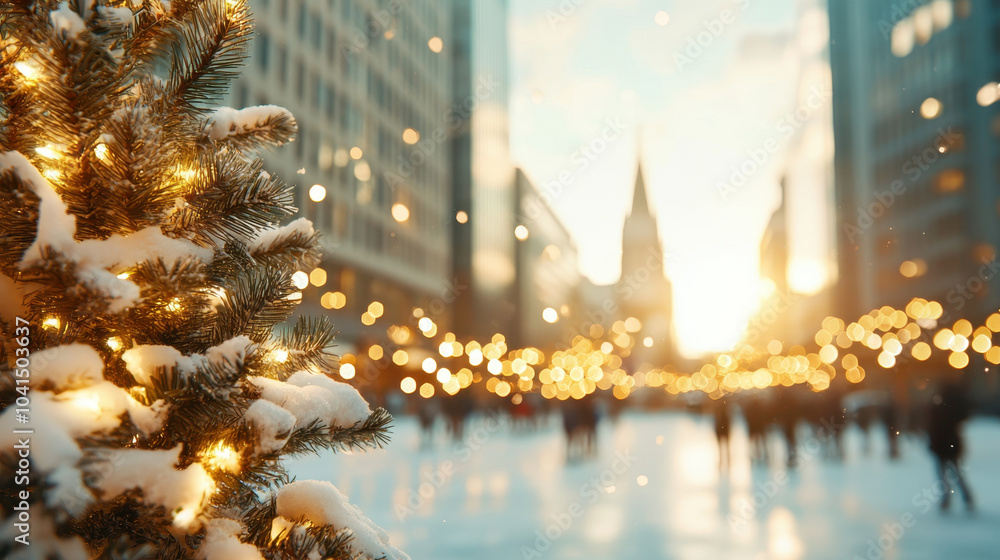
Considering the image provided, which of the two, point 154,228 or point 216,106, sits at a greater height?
point 216,106

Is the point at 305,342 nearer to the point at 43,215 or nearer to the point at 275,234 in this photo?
the point at 275,234

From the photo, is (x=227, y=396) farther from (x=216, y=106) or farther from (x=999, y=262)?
(x=999, y=262)

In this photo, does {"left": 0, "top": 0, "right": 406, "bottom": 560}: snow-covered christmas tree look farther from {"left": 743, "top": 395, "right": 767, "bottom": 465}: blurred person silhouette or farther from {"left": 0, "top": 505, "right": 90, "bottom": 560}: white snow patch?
{"left": 743, "top": 395, "right": 767, "bottom": 465}: blurred person silhouette

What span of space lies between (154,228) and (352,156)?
89.2 feet

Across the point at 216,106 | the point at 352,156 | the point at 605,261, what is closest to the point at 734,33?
the point at 605,261

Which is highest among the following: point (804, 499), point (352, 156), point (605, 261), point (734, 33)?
point (352, 156)

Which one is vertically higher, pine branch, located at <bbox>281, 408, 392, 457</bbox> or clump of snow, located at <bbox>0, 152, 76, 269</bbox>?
clump of snow, located at <bbox>0, 152, 76, 269</bbox>

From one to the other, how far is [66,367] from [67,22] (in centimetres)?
79

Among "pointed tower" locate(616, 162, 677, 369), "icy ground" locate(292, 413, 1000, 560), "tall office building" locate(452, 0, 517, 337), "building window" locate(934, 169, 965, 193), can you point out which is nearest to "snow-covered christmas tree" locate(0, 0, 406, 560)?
"icy ground" locate(292, 413, 1000, 560)

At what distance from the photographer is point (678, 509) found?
29.3ft

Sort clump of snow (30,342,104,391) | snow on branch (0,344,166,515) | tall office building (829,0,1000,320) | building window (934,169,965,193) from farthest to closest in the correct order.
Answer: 1. building window (934,169,965,193)
2. tall office building (829,0,1000,320)
3. clump of snow (30,342,104,391)
4. snow on branch (0,344,166,515)

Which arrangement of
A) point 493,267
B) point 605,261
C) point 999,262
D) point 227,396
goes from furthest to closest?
point 493,267 < point 999,262 < point 605,261 < point 227,396

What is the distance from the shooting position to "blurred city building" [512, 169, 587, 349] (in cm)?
4886

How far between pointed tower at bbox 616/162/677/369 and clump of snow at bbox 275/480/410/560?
2458 inches
